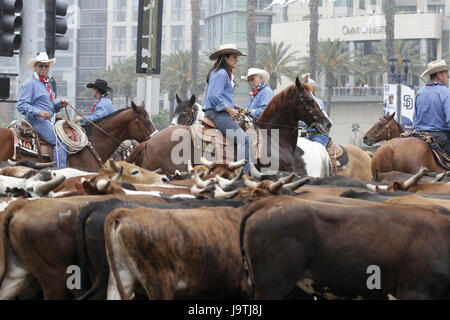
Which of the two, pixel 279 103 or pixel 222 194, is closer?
pixel 222 194

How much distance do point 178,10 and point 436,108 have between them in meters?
103

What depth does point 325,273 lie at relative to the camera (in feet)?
20.0

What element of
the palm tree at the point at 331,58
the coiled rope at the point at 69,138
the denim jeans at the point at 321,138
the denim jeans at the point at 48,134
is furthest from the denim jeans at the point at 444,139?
the palm tree at the point at 331,58

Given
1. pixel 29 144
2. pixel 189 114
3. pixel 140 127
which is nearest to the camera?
pixel 29 144

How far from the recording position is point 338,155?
18.7 metres

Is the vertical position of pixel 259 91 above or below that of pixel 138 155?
above

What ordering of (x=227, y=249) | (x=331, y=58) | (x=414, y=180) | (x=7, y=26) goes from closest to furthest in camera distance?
(x=227, y=249) < (x=414, y=180) < (x=7, y=26) < (x=331, y=58)

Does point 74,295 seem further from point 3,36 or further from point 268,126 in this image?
point 3,36

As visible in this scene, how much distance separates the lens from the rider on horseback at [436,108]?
14164 mm

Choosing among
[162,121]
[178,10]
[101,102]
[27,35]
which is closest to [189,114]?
[101,102]

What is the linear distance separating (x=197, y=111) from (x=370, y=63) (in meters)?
57.8

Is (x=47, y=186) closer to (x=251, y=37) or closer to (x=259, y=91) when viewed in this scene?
(x=259, y=91)

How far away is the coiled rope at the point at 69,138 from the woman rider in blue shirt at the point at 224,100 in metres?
2.60

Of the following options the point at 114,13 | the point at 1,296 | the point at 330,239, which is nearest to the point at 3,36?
the point at 1,296
